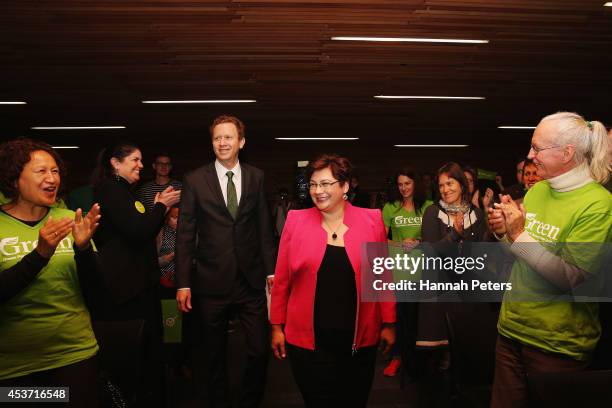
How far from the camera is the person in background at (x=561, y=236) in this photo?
5.31ft

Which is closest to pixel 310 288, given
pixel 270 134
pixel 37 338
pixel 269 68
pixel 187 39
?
pixel 37 338

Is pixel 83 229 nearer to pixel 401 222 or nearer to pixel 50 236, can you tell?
pixel 50 236

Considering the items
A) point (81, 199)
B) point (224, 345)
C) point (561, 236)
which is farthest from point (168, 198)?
point (561, 236)

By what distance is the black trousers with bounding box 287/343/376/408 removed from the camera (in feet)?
6.74

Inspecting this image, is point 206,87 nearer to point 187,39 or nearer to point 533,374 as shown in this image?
point 187,39

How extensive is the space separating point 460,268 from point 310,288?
1874 millimetres

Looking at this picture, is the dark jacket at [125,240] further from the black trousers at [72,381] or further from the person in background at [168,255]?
the person in background at [168,255]

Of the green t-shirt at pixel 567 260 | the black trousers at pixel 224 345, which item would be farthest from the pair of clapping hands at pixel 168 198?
the green t-shirt at pixel 567 260

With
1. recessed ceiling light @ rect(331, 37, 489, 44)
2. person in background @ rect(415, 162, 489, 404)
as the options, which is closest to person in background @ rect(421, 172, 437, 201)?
person in background @ rect(415, 162, 489, 404)

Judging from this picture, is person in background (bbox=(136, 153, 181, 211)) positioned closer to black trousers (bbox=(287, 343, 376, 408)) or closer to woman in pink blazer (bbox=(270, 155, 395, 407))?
woman in pink blazer (bbox=(270, 155, 395, 407))

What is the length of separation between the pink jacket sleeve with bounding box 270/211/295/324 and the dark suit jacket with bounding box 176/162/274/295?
54 centimetres

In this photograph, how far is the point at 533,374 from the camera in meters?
1.53

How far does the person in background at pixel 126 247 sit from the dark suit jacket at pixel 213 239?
163mm

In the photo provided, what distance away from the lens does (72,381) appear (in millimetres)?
1756
